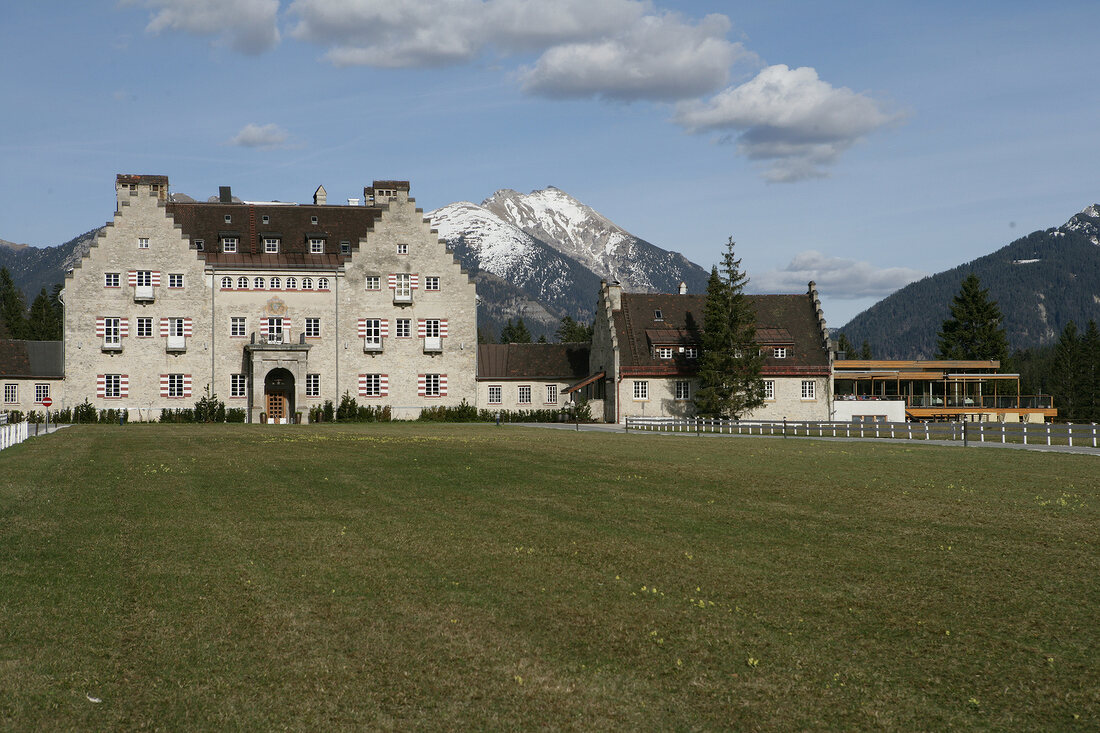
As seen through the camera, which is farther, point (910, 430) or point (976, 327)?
point (976, 327)

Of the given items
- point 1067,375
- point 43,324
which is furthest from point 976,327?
point 43,324

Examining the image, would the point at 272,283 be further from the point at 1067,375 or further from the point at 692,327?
the point at 1067,375

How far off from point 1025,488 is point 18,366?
65972mm

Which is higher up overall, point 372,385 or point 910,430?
point 372,385

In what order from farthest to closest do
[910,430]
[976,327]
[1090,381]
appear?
[1090,381] → [976,327] → [910,430]

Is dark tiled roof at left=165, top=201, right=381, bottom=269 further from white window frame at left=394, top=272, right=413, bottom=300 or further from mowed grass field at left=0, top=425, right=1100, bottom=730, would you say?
mowed grass field at left=0, top=425, right=1100, bottom=730

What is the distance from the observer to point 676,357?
71.6 meters

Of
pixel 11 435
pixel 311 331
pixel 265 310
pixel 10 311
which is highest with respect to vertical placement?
pixel 10 311

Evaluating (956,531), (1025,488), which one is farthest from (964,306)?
(956,531)

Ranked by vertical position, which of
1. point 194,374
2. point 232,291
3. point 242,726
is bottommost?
point 242,726

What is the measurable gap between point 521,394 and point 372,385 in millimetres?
11668

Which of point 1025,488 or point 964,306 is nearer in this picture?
point 1025,488

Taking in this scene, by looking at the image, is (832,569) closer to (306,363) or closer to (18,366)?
(306,363)

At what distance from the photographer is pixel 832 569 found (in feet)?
39.7
